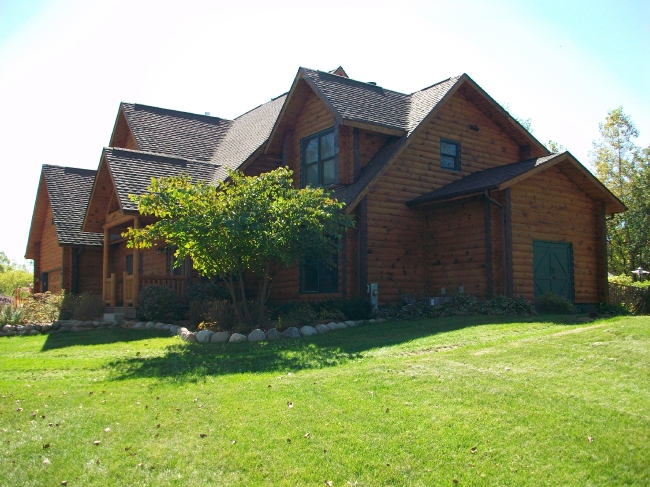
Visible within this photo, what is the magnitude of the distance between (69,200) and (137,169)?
9.31m

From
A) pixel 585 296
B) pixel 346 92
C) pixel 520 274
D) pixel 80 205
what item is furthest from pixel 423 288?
pixel 80 205

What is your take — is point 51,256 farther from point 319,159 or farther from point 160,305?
point 319,159

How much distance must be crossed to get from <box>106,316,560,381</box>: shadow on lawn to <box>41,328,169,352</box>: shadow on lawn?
2.27m

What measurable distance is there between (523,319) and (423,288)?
496 cm

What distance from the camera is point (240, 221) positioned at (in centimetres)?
1282

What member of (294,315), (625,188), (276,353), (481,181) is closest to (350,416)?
(276,353)

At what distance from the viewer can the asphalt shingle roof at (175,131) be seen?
968 inches

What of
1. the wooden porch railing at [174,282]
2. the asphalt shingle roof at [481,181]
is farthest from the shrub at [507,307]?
the wooden porch railing at [174,282]

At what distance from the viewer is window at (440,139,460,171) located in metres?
19.5

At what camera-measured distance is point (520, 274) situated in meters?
16.7

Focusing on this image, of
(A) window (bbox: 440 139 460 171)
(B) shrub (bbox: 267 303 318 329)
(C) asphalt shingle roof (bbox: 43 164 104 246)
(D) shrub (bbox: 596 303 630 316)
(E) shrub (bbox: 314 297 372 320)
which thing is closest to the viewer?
(B) shrub (bbox: 267 303 318 329)

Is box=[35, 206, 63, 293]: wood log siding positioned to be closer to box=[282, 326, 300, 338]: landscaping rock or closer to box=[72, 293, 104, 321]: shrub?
box=[72, 293, 104, 321]: shrub

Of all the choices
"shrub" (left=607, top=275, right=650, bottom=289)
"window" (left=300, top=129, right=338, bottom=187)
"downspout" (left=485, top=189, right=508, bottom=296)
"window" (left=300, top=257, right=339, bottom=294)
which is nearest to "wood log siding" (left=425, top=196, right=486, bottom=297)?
"downspout" (left=485, top=189, right=508, bottom=296)

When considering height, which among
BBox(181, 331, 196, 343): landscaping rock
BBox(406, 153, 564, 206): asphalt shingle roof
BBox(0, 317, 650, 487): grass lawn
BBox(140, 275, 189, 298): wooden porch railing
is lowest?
BBox(0, 317, 650, 487): grass lawn
